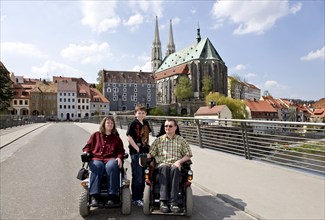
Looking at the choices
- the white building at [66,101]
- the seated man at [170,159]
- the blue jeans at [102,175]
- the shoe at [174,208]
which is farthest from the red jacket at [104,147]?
the white building at [66,101]

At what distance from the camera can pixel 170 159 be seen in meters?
4.53

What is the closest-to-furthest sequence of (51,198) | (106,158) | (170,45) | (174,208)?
(174,208) → (106,158) → (51,198) → (170,45)

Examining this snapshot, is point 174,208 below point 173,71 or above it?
below

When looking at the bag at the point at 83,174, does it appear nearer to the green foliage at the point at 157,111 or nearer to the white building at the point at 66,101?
the green foliage at the point at 157,111

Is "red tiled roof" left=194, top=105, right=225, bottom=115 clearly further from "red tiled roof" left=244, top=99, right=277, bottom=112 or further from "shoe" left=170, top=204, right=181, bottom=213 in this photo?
"shoe" left=170, top=204, right=181, bottom=213

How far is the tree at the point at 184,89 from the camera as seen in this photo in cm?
9638

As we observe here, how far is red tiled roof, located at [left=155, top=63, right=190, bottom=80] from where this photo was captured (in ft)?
349

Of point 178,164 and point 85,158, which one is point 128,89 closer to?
point 85,158

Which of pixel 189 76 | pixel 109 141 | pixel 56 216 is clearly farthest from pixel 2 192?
pixel 189 76

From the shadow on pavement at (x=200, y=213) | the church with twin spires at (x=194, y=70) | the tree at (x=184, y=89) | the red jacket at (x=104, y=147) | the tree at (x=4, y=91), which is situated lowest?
the shadow on pavement at (x=200, y=213)

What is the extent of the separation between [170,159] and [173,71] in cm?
10780

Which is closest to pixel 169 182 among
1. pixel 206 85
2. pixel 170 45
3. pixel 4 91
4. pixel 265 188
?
pixel 265 188

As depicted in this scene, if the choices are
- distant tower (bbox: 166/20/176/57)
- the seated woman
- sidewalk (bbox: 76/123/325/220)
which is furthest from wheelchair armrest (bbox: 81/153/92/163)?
distant tower (bbox: 166/20/176/57)

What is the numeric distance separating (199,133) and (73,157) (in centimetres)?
490
